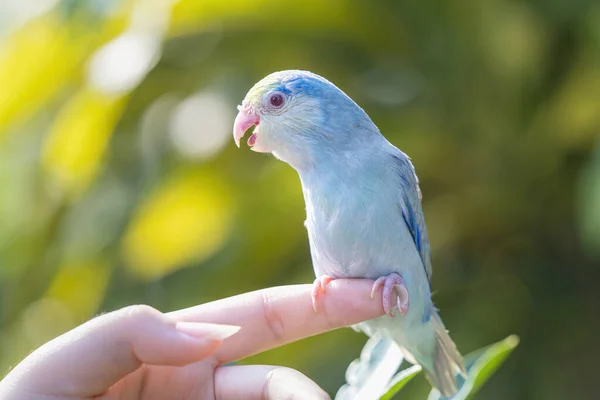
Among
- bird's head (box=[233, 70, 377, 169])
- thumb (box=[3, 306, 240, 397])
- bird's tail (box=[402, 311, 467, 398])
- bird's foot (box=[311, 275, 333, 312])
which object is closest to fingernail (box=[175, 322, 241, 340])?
thumb (box=[3, 306, 240, 397])

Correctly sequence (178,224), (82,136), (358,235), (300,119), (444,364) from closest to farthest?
(358,235) < (300,119) < (444,364) < (82,136) < (178,224)

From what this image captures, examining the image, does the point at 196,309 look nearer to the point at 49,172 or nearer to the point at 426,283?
the point at 426,283

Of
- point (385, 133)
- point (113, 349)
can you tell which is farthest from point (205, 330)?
point (385, 133)

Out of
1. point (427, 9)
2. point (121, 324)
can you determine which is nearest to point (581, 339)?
point (427, 9)

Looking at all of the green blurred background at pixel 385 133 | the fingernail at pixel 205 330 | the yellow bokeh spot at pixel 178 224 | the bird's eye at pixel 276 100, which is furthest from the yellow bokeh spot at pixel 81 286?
the fingernail at pixel 205 330

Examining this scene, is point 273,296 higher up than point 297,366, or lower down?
higher up

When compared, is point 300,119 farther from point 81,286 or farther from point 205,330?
point 81,286

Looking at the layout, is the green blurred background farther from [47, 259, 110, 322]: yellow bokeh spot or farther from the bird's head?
the bird's head
